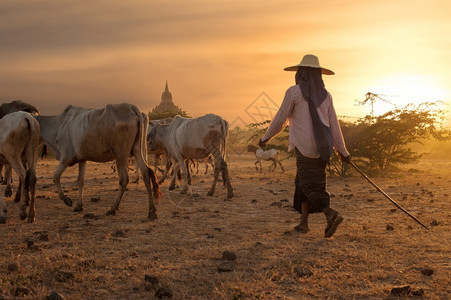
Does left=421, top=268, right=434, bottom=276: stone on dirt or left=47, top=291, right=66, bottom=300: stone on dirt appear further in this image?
left=421, top=268, right=434, bottom=276: stone on dirt

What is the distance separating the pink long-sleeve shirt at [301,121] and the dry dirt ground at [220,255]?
4.42ft

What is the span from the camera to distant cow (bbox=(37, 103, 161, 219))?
8539 mm

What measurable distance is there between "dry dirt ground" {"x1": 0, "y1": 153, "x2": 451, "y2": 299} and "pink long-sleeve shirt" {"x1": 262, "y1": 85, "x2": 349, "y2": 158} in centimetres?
135

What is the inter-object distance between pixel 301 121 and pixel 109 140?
398cm

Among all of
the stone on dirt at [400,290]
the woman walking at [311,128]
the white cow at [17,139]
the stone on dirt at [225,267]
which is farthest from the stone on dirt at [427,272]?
the white cow at [17,139]

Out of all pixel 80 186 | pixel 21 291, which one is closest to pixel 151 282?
Answer: pixel 21 291

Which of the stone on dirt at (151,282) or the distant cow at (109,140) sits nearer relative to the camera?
the stone on dirt at (151,282)

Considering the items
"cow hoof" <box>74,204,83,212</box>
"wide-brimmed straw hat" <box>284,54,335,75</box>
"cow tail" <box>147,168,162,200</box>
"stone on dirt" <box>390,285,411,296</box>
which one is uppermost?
"wide-brimmed straw hat" <box>284,54,335,75</box>

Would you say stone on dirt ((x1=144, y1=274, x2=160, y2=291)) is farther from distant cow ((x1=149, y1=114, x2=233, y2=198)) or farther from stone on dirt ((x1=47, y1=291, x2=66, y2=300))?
distant cow ((x1=149, y1=114, x2=233, y2=198))

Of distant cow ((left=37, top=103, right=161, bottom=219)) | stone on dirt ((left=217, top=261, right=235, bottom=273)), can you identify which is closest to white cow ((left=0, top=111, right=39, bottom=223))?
distant cow ((left=37, top=103, right=161, bottom=219))

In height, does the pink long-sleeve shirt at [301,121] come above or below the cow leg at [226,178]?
above

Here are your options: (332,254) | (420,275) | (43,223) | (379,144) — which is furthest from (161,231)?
(379,144)

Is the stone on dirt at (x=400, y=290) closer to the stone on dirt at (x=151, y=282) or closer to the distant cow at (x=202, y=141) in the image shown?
the stone on dirt at (x=151, y=282)

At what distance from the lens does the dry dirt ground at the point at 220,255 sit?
4.16m
